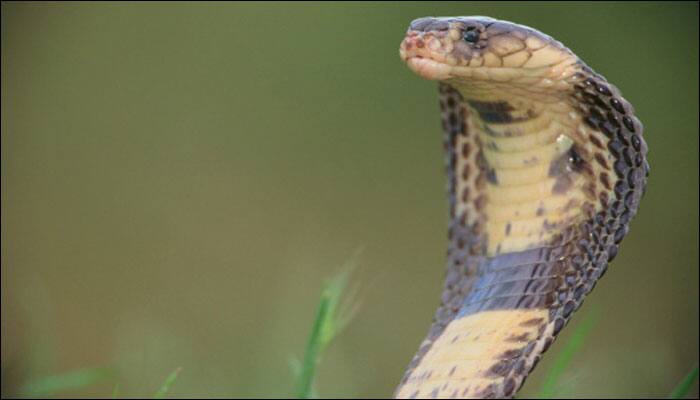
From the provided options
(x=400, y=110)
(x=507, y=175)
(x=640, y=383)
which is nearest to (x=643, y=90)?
(x=400, y=110)

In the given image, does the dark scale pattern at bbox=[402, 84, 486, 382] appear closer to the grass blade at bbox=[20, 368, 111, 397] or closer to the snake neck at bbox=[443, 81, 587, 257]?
the snake neck at bbox=[443, 81, 587, 257]

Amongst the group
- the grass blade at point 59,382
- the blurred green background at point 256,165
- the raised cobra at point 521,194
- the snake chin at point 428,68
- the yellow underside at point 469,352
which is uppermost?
the snake chin at point 428,68

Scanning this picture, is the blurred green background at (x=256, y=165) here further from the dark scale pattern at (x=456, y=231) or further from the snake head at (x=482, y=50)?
the snake head at (x=482, y=50)

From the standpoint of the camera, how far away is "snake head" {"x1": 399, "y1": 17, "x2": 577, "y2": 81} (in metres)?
3.65

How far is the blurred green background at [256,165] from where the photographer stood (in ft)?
28.1

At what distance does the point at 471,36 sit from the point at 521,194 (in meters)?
0.42

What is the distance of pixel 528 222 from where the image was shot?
12.6 ft

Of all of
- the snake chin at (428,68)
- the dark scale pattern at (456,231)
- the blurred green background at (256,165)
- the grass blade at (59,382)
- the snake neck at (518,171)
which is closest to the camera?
the snake chin at (428,68)

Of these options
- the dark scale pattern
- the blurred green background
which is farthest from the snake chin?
the blurred green background

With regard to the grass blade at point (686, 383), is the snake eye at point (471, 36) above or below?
above

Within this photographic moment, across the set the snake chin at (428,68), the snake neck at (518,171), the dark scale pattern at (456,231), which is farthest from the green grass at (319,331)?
the snake chin at (428,68)

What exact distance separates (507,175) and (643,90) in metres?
6.06

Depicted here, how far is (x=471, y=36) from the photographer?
368 centimetres

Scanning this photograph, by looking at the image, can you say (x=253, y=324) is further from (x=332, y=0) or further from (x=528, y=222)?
(x=528, y=222)
